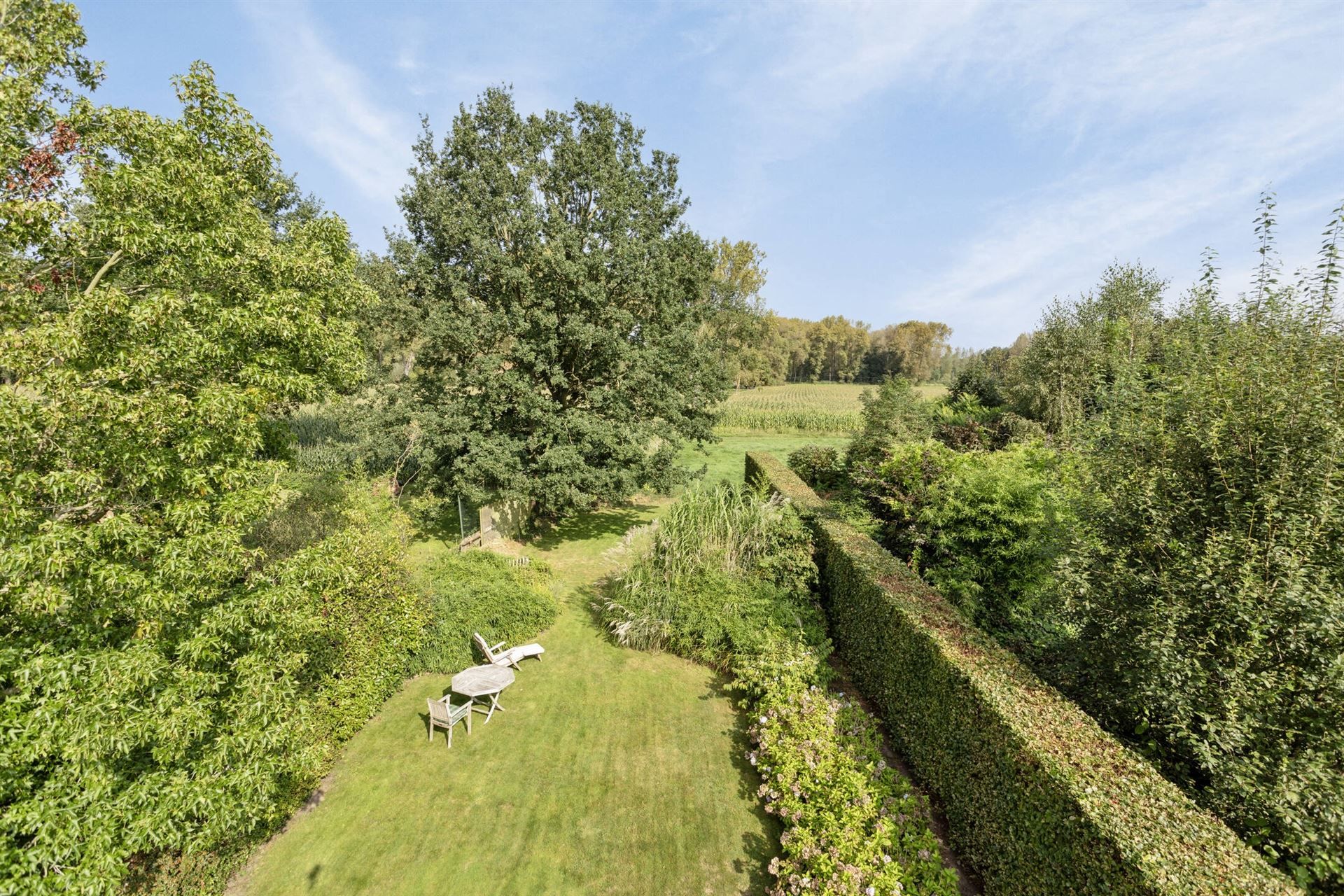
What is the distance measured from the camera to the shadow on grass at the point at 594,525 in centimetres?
1535

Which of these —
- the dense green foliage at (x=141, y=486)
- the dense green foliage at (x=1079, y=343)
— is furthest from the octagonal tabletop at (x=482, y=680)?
the dense green foliage at (x=1079, y=343)

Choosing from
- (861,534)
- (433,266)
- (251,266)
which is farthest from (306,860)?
(433,266)

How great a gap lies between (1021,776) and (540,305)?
12279 millimetres

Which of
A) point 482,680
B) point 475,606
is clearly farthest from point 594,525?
point 482,680

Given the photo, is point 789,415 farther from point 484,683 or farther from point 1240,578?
point 1240,578

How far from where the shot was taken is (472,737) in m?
7.13

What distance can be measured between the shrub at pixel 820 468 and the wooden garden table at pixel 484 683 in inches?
546

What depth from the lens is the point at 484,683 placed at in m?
7.55

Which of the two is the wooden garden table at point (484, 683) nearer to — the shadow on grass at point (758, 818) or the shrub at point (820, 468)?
the shadow on grass at point (758, 818)

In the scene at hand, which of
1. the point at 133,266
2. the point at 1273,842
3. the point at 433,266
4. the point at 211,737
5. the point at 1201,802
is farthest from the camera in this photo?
the point at 433,266

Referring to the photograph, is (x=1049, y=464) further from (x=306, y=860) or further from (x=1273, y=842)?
(x=306, y=860)

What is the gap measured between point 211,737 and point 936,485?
1116 centimetres

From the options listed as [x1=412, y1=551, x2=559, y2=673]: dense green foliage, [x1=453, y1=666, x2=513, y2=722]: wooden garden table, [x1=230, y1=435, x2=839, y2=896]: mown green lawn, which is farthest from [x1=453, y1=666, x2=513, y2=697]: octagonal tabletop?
[x1=412, y1=551, x2=559, y2=673]: dense green foliage

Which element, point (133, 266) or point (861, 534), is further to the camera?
point (861, 534)
